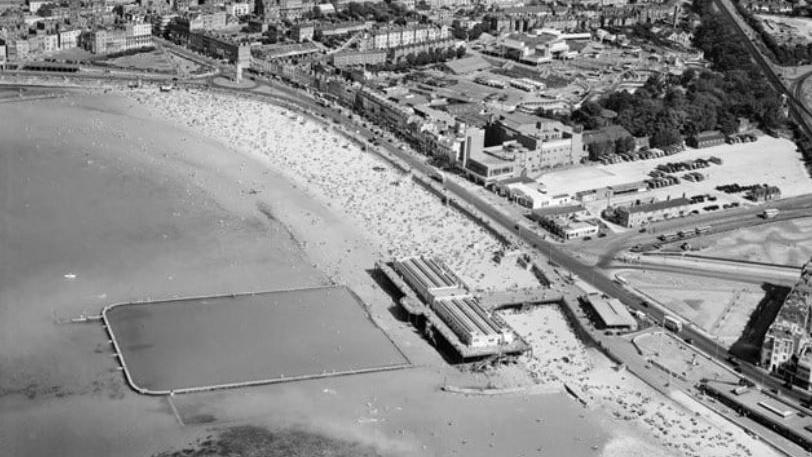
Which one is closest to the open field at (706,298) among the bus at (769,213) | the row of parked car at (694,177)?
the bus at (769,213)

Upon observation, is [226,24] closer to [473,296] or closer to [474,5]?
[474,5]

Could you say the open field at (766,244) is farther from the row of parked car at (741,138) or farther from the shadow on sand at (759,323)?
the row of parked car at (741,138)

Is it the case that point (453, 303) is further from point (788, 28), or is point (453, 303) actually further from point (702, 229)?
point (788, 28)

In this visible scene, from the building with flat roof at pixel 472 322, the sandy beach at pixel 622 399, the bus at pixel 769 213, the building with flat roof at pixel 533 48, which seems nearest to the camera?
the sandy beach at pixel 622 399

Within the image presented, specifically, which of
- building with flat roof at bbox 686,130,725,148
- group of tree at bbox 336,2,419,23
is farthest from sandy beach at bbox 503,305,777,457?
group of tree at bbox 336,2,419,23

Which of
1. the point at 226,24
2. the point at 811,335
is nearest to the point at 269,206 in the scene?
the point at 811,335

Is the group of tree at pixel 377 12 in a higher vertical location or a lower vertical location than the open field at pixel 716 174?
higher

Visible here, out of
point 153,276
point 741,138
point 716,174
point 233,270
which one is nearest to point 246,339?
point 233,270
